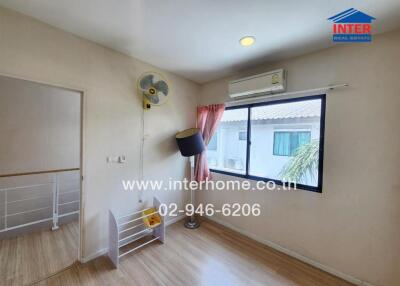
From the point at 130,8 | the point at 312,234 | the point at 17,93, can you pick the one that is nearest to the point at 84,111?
the point at 130,8

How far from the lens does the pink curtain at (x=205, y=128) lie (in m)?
A: 2.66

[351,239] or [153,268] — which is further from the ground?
[351,239]

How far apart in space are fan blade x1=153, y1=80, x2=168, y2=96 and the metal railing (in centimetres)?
170

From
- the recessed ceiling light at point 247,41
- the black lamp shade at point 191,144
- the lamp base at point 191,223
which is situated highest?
the recessed ceiling light at point 247,41

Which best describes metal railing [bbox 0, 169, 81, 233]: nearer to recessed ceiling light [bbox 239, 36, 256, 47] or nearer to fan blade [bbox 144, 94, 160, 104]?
fan blade [bbox 144, 94, 160, 104]

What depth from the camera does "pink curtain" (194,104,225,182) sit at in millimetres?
2657

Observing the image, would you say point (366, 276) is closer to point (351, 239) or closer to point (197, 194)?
point (351, 239)

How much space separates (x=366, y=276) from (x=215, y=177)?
1.90 meters

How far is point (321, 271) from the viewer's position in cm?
176

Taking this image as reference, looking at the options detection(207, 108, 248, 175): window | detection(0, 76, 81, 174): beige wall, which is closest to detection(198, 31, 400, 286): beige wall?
detection(207, 108, 248, 175): window

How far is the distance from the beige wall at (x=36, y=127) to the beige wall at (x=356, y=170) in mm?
2966

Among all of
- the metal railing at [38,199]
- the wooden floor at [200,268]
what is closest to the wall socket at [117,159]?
the metal railing at [38,199]

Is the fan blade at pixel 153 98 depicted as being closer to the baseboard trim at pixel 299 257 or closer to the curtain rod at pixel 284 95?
the curtain rod at pixel 284 95

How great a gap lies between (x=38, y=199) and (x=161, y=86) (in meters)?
2.67
